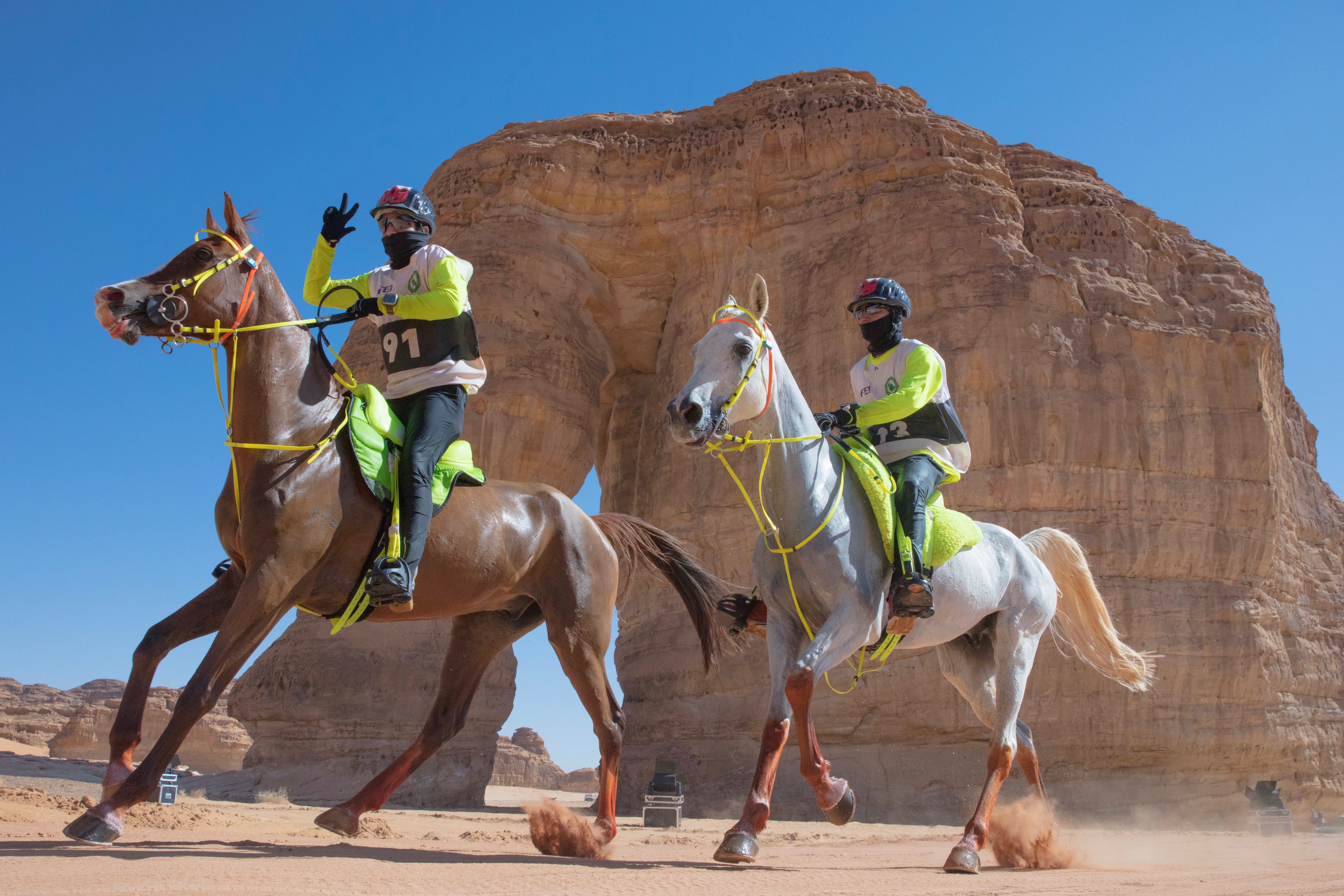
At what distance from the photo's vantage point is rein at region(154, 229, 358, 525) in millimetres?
4887

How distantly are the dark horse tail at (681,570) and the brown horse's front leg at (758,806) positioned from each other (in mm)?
1881

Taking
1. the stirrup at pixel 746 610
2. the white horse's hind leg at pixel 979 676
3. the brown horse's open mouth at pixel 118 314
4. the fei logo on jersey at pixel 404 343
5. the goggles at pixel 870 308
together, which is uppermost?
the goggles at pixel 870 308

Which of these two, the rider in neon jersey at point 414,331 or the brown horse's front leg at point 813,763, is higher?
the rider in neon jersey at point 414,331

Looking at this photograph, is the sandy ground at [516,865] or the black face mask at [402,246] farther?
the black face mask at [402,246]

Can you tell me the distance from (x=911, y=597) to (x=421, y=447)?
2672 mm

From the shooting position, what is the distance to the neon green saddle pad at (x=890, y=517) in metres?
5.71

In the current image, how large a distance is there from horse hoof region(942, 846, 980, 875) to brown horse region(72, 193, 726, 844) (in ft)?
5.83

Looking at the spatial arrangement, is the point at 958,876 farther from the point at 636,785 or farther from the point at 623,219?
the point at 623,219

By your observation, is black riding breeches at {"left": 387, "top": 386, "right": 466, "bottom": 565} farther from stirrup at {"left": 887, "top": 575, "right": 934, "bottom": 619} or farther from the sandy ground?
stirrup at {"left": 887, "top": 575, "right": 934, "bottom": 619}

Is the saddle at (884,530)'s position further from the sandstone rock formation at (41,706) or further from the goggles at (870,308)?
the sandstone rock formation at (41,706)

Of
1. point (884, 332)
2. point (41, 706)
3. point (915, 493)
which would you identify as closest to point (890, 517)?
point (915, 493)

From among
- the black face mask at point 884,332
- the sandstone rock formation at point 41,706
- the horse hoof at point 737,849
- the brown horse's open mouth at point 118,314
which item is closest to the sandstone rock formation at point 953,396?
the black face mask at point 884,332

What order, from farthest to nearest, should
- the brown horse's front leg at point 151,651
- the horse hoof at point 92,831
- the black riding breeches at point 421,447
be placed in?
the black riding breeches at point 421,447 < the brown horse's front leg at point 151,651 < the horse hoof at point 92,831

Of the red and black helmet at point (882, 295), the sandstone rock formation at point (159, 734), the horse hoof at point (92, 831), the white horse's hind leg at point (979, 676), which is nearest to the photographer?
the horse hoof at point (92, 831)
